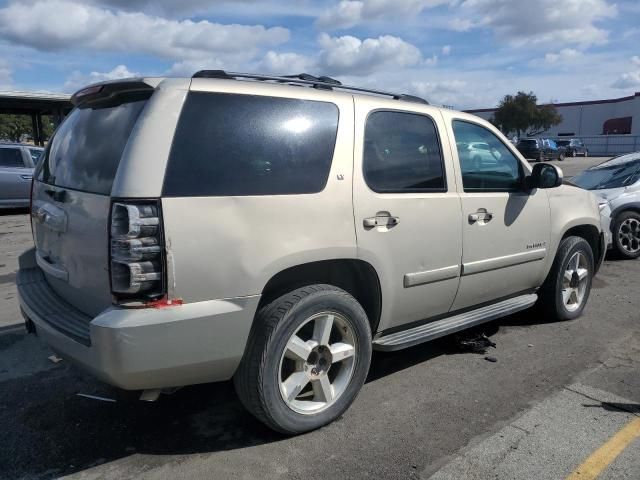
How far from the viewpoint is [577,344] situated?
4711 millimetres

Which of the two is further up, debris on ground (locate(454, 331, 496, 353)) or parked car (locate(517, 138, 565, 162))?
parked car (locate(517, 138, 565, 162))

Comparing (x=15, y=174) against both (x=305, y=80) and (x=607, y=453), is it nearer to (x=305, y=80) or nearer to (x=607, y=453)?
(x=305, y=80)

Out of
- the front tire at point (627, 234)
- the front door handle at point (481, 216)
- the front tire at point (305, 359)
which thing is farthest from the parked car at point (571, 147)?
the front tire at point (305, 359)

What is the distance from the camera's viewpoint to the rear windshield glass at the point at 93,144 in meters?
2.79

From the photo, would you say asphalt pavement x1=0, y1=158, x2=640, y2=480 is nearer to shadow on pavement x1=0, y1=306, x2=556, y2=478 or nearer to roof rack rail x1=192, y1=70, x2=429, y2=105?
shadow on pavement x1=0, y1=306, x2=556, y2=478

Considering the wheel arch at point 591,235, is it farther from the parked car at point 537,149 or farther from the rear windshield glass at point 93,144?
the parked car at point 537,149

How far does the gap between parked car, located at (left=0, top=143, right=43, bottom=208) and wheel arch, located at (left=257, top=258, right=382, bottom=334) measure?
11.8m

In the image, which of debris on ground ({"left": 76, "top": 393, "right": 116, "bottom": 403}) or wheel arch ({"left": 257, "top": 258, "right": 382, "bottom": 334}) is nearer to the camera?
wheel arch ({"left": 257, "top": 258, "right": 382, "bottom": 334})

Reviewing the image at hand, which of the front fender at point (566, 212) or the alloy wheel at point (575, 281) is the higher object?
the front fender at point (566, 212)

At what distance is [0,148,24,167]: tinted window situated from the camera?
1318 centimetres

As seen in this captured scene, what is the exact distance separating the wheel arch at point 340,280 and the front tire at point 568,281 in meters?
2.26

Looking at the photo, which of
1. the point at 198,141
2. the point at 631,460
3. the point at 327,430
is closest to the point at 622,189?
the point at 631,460

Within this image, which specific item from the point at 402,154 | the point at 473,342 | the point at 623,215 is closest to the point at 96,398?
the point at 402,154

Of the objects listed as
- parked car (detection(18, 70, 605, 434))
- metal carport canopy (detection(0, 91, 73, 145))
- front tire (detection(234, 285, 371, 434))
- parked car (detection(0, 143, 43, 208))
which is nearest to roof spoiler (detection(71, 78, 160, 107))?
parked car (detection(18, 70, 605, 434))
